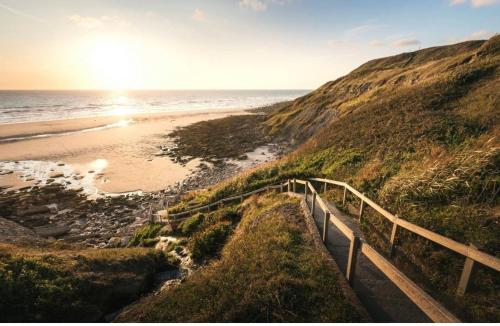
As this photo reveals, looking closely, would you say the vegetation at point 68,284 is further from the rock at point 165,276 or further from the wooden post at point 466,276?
the wooden post at point 466,276

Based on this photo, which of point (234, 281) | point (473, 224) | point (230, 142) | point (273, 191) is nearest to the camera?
point (234, 281)

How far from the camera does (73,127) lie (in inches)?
2163

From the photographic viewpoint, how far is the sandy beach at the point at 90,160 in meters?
26.0

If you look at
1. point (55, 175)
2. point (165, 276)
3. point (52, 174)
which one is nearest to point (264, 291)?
point (165, 276)

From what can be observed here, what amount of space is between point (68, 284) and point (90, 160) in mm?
31084

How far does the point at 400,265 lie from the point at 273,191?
8.79m

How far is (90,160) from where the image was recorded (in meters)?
32.8

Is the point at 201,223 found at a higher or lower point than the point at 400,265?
lower

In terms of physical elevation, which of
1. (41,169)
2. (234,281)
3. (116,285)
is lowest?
(41,169)

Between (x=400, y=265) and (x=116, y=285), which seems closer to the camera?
(x=400, y=265)

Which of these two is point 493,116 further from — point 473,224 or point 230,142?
point 230,142

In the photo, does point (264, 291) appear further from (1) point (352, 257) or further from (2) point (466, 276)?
(2) point (466, 276)

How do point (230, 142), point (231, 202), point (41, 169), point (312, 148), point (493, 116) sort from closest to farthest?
point (493, 116) → point (231, 202) → point (312, 148) → point (41, 169) → point (230, 142)

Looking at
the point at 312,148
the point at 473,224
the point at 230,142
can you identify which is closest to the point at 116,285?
the point at 473,224
